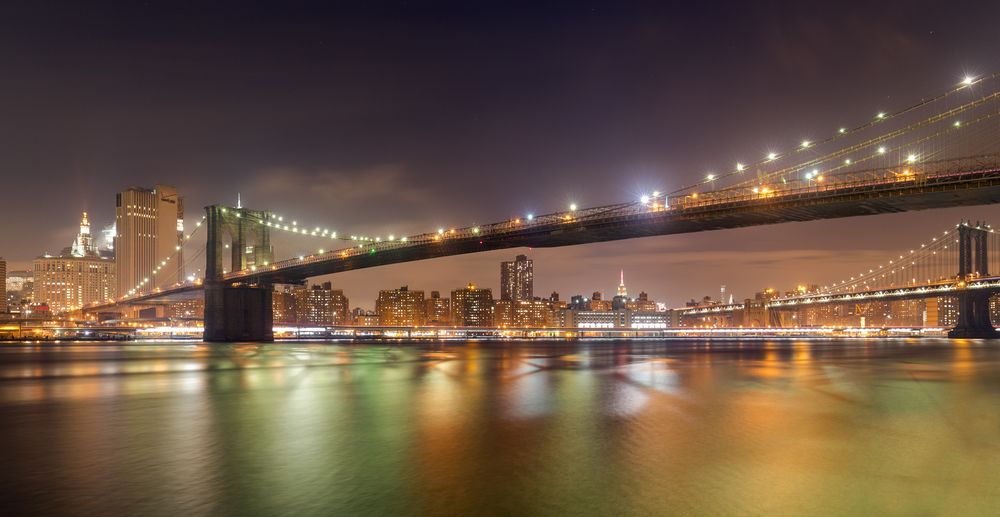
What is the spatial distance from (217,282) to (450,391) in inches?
1971

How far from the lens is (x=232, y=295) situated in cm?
6588

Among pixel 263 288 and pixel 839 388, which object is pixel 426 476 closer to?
pixel 839 388

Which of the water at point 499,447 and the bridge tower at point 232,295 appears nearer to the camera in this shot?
the water at point 499,447

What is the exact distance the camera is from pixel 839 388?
2508cm

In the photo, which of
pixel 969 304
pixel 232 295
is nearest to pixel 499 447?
pixel 232 295

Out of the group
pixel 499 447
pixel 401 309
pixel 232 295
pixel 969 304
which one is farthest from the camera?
pixel 401 309

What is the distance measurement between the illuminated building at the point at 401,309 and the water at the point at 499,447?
168m

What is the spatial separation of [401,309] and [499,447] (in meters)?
185

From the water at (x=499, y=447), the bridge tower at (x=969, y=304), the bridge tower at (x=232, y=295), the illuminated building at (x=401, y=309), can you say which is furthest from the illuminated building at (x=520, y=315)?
the water at (x=499, y=447)

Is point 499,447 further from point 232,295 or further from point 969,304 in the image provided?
point 969,304

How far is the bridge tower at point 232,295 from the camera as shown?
65.0 metres

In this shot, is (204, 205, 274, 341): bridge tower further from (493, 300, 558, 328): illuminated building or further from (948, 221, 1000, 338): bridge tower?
(493, 300, 558, 328): illuminated building

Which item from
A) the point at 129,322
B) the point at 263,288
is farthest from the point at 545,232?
the point at 129,322

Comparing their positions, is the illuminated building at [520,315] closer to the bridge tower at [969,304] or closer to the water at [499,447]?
the bridge tower at [969,304]
